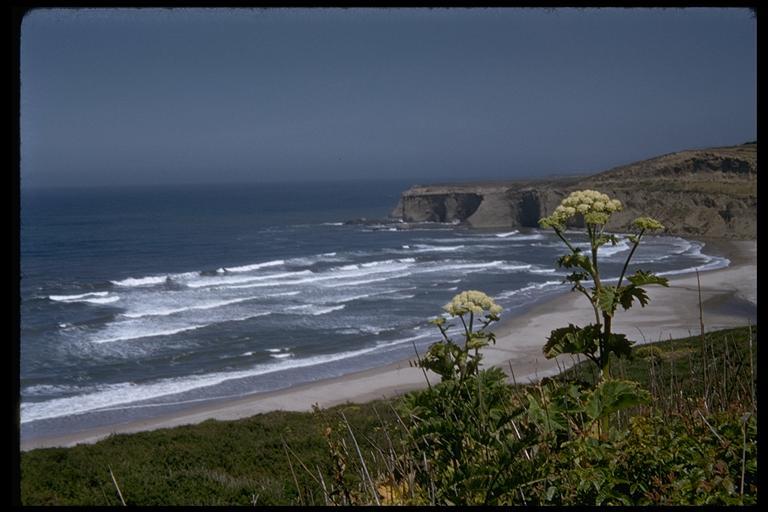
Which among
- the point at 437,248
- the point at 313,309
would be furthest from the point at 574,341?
the point at 437,248

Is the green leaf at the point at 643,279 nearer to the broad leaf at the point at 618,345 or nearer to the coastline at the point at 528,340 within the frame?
the broad leaf at the point at 618,345

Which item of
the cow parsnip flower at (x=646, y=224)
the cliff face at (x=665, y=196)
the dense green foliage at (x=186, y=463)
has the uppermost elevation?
the cliff face at (x=665, y=196)

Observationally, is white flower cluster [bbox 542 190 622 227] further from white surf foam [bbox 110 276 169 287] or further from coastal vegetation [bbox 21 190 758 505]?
white surf foam [bbox 110 276 169 287]

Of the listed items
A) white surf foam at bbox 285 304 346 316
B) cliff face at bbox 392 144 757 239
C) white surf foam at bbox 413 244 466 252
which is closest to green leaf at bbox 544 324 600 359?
white surf foam at bbox 285 304 346 316

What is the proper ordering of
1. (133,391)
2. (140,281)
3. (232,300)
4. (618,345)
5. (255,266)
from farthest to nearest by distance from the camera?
(255,266) → (140,281) → (232,300) → (133,391) → (618,345)

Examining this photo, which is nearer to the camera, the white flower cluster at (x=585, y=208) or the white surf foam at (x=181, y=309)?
the white flower cluster at (x=585, y=208)

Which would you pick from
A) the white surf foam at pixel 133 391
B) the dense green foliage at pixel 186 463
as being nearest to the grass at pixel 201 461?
the dense green foliage at pixel 186 463

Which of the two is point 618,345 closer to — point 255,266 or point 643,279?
point 643,279
